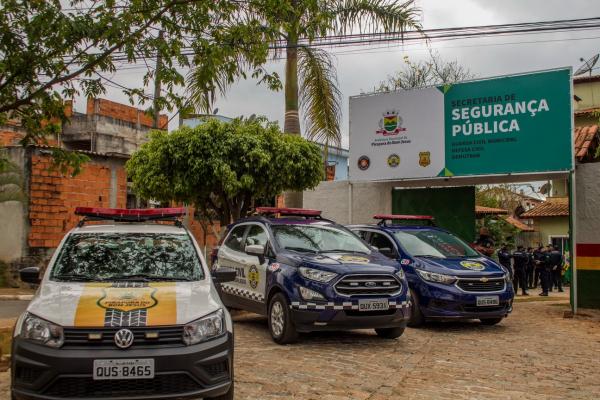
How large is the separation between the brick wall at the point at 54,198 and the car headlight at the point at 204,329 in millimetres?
12402

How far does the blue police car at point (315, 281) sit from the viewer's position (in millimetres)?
8086

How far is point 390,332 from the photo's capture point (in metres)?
9.05

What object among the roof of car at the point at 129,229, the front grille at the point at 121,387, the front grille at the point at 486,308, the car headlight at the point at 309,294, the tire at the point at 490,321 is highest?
the roof of car at the point at 129,229

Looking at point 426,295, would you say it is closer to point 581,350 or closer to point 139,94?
point 581,350

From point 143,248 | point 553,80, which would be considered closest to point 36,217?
point 143,248

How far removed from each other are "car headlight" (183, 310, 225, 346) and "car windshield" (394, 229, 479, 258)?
20.1 ft

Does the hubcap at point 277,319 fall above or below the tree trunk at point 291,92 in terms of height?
below

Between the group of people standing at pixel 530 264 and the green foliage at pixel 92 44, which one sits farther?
the group of people standing at pixel 530 264

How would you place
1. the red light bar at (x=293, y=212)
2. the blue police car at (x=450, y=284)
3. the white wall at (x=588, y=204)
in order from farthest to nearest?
the white wall at (x=588, y=204) < the red light bar at (x=293, y=212) < the blue police car at (x=450, y=284)

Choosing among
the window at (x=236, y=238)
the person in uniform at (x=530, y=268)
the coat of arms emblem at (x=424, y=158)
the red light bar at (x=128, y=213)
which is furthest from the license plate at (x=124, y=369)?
the person in uniform at (x=530, y=268)

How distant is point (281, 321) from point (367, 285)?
1282 millimetres

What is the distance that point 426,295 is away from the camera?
32.9 feet

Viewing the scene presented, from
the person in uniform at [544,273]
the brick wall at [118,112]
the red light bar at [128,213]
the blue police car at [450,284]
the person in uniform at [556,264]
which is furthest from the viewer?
the brick wall at [118,112]

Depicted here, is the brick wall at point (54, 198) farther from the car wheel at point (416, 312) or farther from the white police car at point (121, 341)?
the white police car at point (121, 341)
